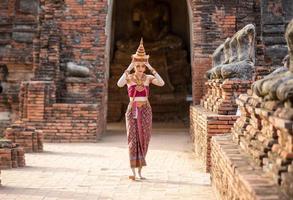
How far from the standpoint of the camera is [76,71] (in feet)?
38.1

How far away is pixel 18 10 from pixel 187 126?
538 cm

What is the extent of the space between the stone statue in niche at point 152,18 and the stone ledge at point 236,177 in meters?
11.3

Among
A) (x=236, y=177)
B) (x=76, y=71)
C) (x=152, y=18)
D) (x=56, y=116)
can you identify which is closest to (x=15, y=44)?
(x=76, y=71)

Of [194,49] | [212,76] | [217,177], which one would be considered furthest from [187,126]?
[217,177]

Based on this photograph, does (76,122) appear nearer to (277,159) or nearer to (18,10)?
(18,10)

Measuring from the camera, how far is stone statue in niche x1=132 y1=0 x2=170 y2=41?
16953mm

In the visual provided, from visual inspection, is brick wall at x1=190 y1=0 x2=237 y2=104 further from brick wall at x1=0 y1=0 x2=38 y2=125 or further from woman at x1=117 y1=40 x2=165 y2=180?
woman at x1=117 y1=40 x2=165 y2=180

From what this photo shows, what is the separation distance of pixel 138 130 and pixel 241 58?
236cm

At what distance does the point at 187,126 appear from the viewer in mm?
14789

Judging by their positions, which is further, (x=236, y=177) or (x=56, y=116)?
(x=56, y=116)

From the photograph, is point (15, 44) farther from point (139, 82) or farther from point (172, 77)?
point (139, 82)

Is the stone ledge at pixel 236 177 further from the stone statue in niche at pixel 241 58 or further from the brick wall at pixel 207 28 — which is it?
the brick wall at pixel 207 28

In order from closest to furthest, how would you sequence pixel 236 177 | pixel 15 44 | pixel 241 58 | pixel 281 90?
pixel 281 90, pixel 236 177, pixel 241 58, pixel 15 44

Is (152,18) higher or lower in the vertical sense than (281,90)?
higher
